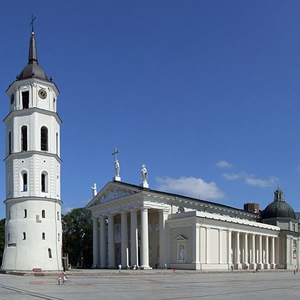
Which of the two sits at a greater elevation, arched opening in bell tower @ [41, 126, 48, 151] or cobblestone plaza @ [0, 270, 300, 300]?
arched opening in bell tower @ [41, 126, 48, 151]

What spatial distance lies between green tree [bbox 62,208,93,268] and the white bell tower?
4433cm

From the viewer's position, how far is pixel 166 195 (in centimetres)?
7562

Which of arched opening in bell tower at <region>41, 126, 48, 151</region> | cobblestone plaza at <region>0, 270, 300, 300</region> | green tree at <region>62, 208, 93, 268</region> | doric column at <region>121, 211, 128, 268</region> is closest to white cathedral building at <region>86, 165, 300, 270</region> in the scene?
doric column at <region>121, 211, 128, 268</region>

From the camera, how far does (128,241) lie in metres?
79.8

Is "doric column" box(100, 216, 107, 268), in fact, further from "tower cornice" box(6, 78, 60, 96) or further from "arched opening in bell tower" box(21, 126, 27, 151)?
"tower cornice" box(6, 78, 60, 96)

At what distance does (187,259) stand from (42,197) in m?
27.6

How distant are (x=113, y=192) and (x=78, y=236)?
876 inches

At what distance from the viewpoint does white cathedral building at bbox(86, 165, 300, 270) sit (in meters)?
72.5

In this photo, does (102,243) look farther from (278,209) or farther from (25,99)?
(278,209)

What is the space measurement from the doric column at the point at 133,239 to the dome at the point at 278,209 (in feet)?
127

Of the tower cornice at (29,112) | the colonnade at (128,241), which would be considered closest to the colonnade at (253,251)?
the colonnade at (128,241)

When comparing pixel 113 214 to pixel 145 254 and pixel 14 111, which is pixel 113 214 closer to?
pixel 145 254

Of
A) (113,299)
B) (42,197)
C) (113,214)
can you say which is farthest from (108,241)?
(113,299)

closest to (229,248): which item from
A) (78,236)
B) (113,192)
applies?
(113,192)
